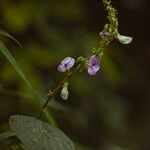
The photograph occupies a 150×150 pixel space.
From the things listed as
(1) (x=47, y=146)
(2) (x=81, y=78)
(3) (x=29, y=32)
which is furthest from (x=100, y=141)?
(1) (x=47, y=146)

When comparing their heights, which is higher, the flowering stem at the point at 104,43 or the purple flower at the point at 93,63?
the flowering stem at the point at 104,43

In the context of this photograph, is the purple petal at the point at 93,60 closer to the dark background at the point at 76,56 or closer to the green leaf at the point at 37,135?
the green leaf at the point at 37,135

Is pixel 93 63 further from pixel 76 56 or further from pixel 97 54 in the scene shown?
pixel 76 56

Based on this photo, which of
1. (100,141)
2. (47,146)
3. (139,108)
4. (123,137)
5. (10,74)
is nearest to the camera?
(47,146)

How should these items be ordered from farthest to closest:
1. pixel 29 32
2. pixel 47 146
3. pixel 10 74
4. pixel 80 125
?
pixel 80 125
pixel 29 32
pixel 10 74
pixel 47 146

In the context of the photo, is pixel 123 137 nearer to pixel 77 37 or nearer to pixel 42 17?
pixel 77 37

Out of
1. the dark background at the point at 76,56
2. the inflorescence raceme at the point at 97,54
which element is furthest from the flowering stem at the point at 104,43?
the dark background at the point at 76,56

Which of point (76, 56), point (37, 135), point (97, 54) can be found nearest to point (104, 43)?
point (97, 54)
